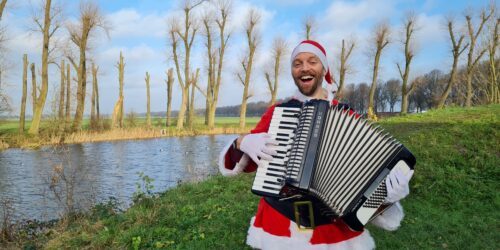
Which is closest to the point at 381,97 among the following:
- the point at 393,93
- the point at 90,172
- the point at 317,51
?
the point at 393,93

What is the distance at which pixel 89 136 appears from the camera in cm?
2212

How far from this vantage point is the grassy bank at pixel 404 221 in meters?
5.15

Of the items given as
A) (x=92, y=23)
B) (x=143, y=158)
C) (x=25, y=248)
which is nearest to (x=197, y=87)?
(x=92, y=23)

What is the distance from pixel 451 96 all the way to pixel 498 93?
35980mm

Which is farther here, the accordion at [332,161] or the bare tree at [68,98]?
the bare tree at [68,98]

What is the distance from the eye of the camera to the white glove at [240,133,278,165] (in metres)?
2.04

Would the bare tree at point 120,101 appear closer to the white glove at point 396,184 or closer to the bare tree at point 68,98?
the bare tree at point 68,98

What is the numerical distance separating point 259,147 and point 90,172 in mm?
11032

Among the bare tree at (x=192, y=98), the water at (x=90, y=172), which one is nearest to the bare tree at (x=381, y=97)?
the bare tree at (x=192, y=98)

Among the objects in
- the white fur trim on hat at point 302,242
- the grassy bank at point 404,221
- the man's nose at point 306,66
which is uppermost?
the man's nose at point 306,66

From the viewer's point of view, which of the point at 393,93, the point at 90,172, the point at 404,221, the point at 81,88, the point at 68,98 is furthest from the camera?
the point at 393,93

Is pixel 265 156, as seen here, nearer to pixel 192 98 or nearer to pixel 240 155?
pixel 240 155

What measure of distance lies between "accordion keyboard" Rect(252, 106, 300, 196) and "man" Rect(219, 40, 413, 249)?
0.04m

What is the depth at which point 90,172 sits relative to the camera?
38.9 feet
